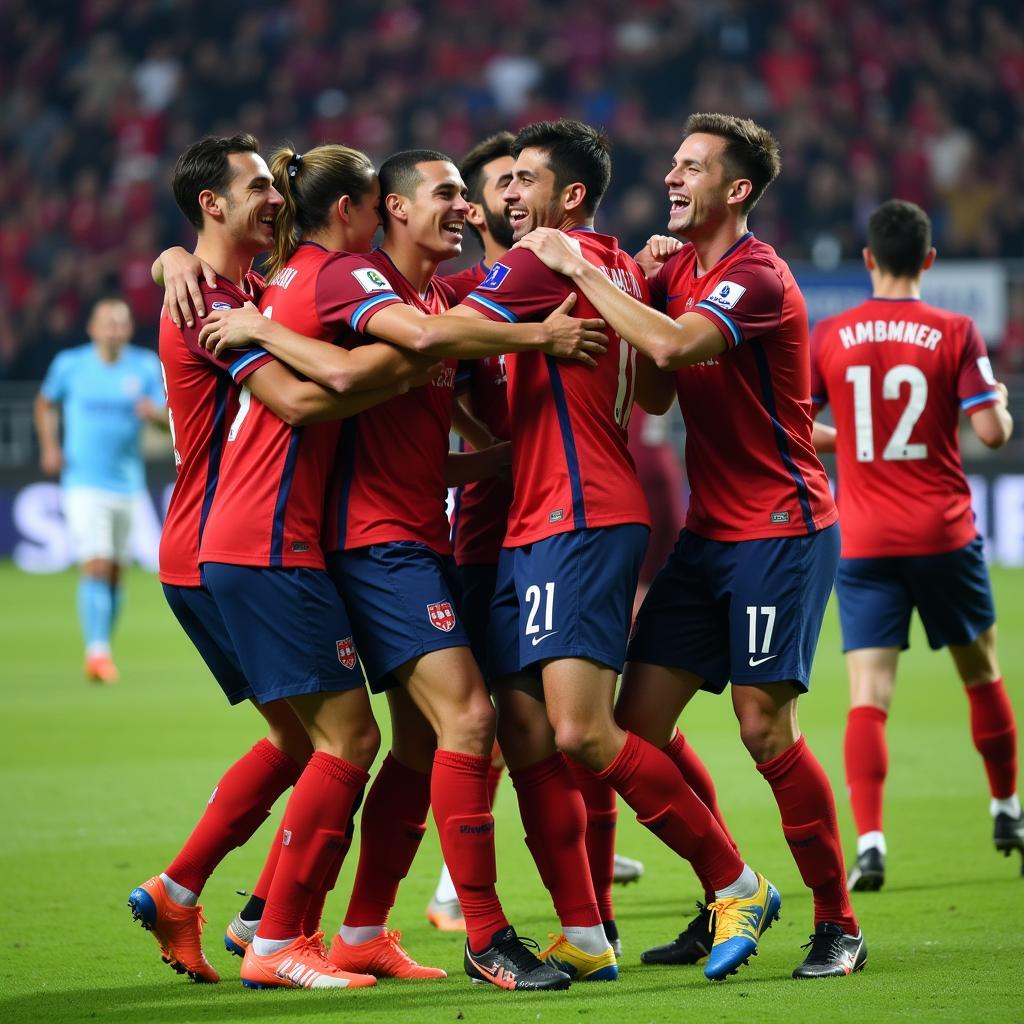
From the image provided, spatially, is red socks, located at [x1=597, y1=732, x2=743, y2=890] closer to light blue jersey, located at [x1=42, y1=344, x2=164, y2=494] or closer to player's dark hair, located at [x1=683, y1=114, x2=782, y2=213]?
player's dark hair, located at [x1=683, y1=114, x2=782, y2=213]

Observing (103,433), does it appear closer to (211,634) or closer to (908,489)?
(908,489)

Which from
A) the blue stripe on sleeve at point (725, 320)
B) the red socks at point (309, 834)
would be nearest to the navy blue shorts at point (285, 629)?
the red socks at point (309, 834)

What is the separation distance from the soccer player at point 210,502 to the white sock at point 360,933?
393 mm

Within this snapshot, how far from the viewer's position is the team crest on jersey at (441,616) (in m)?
4.50

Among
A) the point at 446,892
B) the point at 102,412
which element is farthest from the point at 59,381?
the point at 446,892

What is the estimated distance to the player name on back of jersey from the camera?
630 centimetres

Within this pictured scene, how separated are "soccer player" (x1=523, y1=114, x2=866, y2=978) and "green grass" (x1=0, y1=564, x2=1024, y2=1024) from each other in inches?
16.2

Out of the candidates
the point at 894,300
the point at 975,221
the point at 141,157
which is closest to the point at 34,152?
the point at 141,157

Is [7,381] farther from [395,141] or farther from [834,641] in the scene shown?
[834,641]

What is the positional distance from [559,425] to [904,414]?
224 centimetres

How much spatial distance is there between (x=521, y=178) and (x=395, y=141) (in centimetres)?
1737

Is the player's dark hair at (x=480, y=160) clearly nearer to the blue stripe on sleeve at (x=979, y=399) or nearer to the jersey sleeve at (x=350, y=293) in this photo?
the jersey sleeve at (x=350, y=293)

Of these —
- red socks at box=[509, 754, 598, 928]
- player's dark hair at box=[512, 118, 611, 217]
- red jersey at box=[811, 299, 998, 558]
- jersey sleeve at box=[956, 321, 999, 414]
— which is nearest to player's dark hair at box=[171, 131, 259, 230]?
player's dark hair at box=[512, 118, 611, 217]

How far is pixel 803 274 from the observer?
18.0 m
